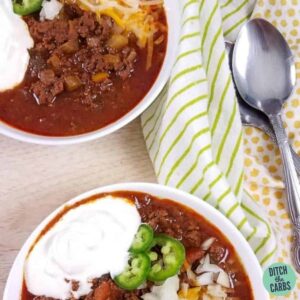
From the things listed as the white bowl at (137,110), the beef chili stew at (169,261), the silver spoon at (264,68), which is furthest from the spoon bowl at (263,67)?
the beef chili stew at (169,261)

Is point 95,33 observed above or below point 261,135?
above

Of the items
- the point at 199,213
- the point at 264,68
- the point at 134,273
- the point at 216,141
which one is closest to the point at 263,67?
the point at 264,68

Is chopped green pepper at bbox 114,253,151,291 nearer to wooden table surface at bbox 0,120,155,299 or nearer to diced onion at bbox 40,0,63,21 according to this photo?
wooden table surface at bbox 0,120,155,299

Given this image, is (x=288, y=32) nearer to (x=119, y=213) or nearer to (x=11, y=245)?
(x=119, y=213)

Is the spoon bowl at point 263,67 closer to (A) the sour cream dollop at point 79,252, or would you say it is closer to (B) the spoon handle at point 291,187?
(B) the spoon handle at point 291,187

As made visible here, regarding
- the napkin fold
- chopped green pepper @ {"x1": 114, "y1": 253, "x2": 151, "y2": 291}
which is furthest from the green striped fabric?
chopped green pepper @ {"x1": 114, "y1": 253, "x2": 151, "y2": 291}

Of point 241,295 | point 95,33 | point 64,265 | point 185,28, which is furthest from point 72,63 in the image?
point 241,295
